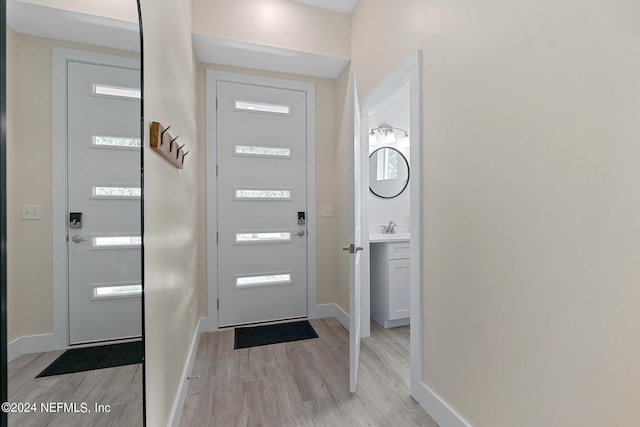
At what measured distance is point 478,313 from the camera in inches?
54.1

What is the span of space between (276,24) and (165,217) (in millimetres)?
2124

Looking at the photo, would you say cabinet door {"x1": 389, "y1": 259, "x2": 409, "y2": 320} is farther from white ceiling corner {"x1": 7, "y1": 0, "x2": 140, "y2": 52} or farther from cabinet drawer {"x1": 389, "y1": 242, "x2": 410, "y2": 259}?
white ceiling corner {"x1": 7, "y1": 0, "x2": 140, "y2": 52}

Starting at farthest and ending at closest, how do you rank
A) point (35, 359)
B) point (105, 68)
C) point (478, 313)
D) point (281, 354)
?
point (281, 354), point (478, 313), point (105, 68), point (35, 359)

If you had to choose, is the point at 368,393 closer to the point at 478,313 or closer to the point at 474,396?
the point at 474,396

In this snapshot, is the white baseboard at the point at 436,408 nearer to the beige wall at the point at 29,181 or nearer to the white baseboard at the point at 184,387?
the white baseboard at the point at 184,387

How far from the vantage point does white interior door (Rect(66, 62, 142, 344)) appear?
623mm

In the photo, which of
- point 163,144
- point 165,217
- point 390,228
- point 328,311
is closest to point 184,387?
point 165,217

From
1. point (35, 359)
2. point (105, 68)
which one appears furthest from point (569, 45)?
point (35, 359)

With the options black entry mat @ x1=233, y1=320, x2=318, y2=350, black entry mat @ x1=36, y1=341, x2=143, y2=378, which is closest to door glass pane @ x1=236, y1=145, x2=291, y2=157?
black entry mat @ x1=233, y1=320, x2=318, y2=350

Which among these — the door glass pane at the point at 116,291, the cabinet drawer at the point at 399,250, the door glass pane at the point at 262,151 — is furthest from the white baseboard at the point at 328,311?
the door glass pane at the point at 116,291

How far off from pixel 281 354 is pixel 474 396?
4.89 feet

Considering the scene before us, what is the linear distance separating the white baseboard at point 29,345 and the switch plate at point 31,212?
20 centimetres

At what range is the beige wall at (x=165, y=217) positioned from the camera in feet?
3.71

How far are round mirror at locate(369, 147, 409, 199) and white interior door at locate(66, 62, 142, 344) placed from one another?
8.79 ft
